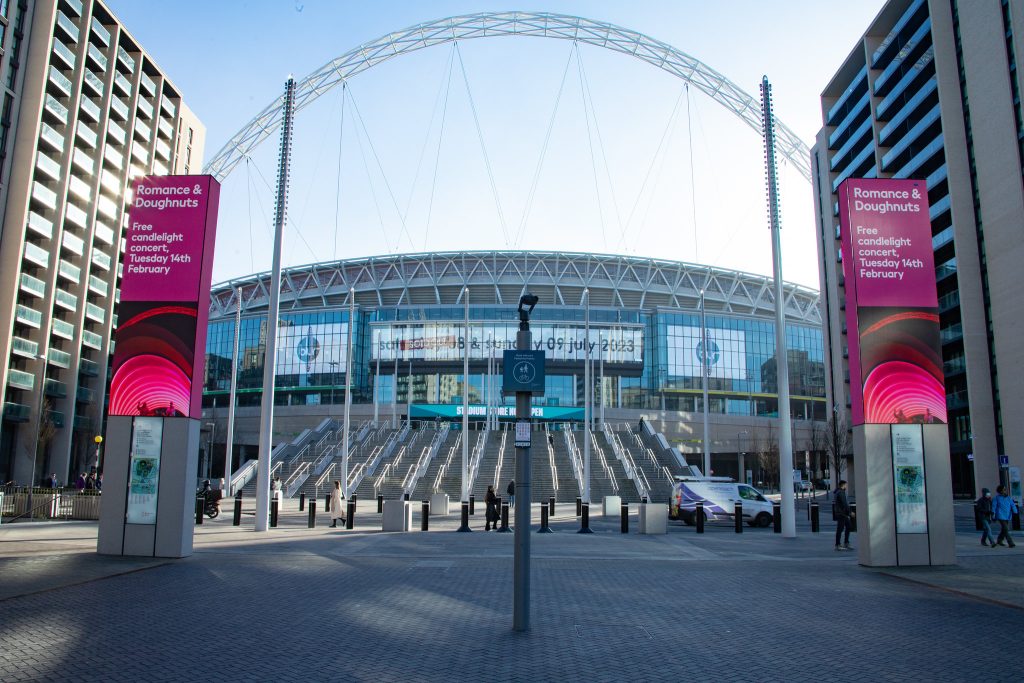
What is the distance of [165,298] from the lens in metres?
17.8

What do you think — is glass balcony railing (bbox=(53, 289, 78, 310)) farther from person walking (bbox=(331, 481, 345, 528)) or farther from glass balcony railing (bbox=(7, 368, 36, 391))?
person walking (bbox=(331, 481, 345, 528))

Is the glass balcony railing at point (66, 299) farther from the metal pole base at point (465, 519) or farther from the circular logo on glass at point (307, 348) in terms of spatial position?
the metal pole base at point (465, 519)

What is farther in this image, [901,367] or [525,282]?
[525,282]

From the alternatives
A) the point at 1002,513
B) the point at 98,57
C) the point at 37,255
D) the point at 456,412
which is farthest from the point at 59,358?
the point at 1002,513

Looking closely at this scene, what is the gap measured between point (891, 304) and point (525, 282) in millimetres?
87027

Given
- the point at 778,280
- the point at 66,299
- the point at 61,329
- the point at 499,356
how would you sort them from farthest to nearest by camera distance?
the point at 499,356
the point at 66,299
the point at 61,329
the point at 778,280

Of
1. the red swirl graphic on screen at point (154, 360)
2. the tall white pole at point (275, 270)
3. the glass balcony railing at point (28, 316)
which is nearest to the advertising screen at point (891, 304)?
the red swirl graphic on screen at point (154, 360)

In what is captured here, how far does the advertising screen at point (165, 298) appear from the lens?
1738cm

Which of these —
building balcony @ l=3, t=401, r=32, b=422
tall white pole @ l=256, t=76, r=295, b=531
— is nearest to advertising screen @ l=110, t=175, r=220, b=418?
tall white pole @ l=256, t=76, r=295, b=531

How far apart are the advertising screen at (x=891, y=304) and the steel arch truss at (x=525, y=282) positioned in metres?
84.9

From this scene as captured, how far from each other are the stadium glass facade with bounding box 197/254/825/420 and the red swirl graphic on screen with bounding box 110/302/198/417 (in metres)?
69.3

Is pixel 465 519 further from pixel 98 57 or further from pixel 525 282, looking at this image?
pixel 525 282

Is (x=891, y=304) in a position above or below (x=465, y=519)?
above

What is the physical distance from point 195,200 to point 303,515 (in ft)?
Answer: 57.2
